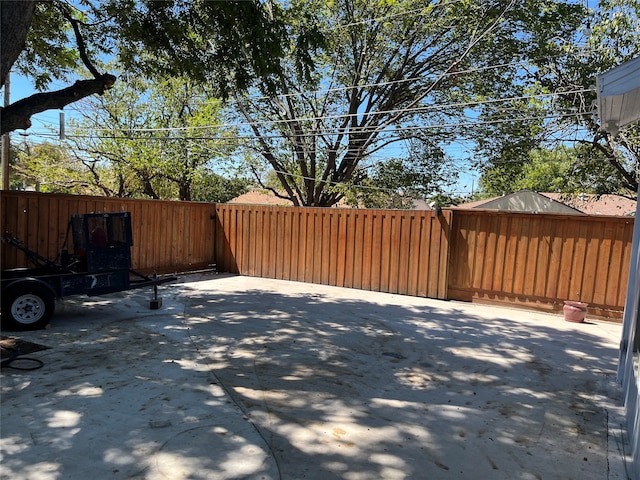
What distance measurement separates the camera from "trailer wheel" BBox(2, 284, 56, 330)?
5.21m

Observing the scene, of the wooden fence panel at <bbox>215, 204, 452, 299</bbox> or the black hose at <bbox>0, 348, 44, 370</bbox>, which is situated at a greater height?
the wooden fence panel at <bbox>215, 204, 452, 299</bbox>

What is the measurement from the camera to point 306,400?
3.61 m

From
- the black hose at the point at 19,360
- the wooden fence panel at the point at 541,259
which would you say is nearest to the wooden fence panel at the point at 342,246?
the wooden fence panel at the point at 541,259

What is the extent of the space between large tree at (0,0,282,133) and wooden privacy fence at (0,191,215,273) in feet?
8.09

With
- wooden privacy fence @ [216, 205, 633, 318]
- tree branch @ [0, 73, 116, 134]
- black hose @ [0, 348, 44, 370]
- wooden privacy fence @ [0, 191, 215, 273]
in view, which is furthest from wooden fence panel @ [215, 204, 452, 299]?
black hose @ [0, 348, 44, 370]

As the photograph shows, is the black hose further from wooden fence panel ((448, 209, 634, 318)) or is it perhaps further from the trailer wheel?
wooden fence panel ((448, 209, 634, 318))

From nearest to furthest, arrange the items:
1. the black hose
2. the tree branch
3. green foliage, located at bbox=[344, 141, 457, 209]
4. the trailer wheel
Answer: the black hose
the tree branch
the trailer wheel
green foliage, located at bbox=[344, 141, 457, 209]

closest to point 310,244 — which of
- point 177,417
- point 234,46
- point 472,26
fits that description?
point 234,46

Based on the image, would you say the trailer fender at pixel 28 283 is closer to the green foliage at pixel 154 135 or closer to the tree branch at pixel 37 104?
the tree branch at pixel 37 104

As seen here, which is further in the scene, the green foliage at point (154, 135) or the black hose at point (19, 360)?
the green foliage at point (154, 135)

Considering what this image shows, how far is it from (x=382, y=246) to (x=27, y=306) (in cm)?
641

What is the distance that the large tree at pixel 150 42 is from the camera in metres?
5.40

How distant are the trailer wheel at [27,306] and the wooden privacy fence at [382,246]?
2.49 meters

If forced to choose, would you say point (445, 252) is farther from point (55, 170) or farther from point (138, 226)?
point (55, 170)
